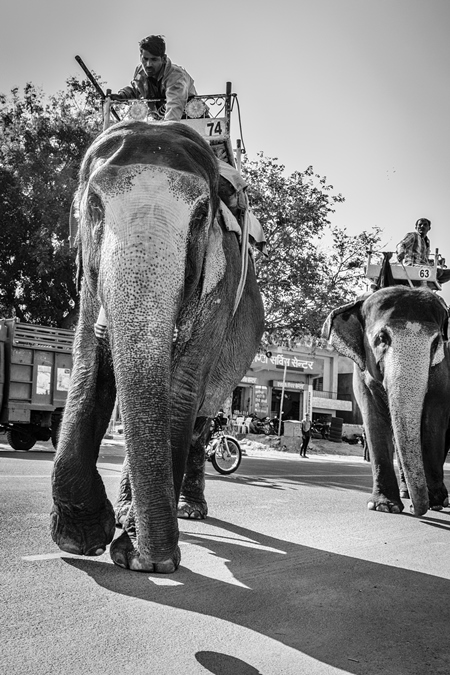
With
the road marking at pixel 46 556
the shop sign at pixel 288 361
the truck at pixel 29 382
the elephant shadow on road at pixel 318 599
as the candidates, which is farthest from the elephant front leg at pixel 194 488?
the shop sign at pixel 288 361

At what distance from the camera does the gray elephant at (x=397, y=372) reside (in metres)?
6.71

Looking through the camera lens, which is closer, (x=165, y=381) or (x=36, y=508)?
(x=165, y=381)

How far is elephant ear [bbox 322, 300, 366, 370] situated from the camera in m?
7.95

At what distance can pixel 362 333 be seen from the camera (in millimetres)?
7988

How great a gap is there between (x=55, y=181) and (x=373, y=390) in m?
17.2

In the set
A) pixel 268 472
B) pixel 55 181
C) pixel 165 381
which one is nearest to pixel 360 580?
pixel 165 381

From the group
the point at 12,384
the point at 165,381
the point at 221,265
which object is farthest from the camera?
the point at 12,384

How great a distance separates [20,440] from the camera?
1738cm

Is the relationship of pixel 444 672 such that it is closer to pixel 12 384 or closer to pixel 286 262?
pixel 12 384

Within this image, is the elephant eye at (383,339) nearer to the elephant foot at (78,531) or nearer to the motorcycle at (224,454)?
the elephant foot at (78,531)

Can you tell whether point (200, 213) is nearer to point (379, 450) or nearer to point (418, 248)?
point (379, 450)

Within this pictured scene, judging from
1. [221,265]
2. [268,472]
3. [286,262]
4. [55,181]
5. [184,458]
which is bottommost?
[268,472]

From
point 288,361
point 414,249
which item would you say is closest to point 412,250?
point 414,249

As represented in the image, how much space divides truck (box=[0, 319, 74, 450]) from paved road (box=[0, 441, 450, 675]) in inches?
445
